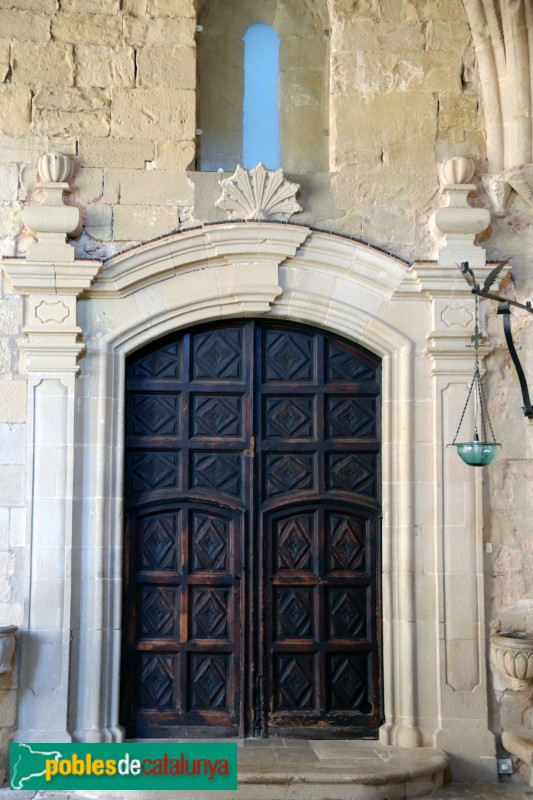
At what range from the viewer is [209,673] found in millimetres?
6809

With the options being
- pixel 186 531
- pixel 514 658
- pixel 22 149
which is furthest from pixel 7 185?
pixel 514 658

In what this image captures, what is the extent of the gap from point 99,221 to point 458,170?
2.39 metres

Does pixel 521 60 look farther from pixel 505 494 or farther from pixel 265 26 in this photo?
pixel 505 494

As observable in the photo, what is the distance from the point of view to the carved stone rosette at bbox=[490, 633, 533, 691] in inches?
252

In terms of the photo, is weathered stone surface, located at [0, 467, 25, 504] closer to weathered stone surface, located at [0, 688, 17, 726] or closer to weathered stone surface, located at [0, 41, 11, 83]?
weathered stone surface, located at [0, 688, 17, 726]

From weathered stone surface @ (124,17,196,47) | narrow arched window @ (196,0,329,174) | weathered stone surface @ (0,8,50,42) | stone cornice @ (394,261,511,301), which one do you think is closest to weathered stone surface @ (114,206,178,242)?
narrow arched window @ (196,0,329,174)

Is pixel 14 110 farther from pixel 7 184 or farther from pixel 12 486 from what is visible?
pixel 12 486

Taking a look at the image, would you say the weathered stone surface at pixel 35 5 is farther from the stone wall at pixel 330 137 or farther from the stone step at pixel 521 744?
the stone step at pixel 521 744

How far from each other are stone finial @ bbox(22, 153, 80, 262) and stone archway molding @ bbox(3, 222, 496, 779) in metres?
0.12

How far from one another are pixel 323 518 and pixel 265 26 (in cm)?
346

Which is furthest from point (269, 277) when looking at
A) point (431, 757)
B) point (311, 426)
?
point (431, 757)

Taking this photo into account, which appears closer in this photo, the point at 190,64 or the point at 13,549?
the point at 13,549

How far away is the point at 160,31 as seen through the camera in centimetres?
706

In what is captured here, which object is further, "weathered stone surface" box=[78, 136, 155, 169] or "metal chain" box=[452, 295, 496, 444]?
"weathered stone surface" box=[78, 136, 155, 169]
